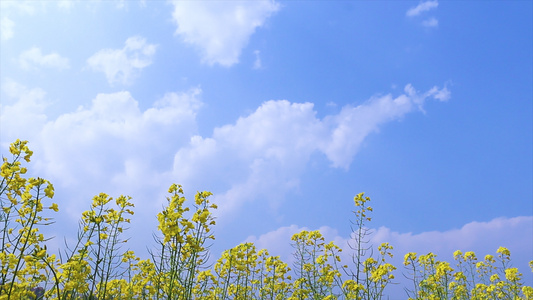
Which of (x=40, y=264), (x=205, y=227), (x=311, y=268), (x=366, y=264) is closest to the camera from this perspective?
(x=205, y=227)

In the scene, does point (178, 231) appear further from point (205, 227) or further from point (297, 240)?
point (297, 240)

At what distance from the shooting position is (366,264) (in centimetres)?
592

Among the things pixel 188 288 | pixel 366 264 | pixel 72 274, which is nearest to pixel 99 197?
pixel 72 274

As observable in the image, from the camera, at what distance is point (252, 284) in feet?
23.2

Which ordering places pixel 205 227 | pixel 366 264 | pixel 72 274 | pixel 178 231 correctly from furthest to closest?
pixel 366 264
pixel 205 227
pixel 72 274
pixel 178 231

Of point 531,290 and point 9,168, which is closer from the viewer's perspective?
point 9,168

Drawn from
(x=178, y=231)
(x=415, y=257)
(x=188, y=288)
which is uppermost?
(x=415, y=257)

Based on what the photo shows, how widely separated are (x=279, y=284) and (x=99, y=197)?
369 centimetres

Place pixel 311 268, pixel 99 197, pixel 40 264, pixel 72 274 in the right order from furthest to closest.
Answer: pixel 311 268
pixel 99 197
pixel 40 264
pixel 72 274

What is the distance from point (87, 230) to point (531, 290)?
7786 millimetres

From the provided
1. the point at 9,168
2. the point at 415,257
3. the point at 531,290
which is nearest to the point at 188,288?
the point at 9,168

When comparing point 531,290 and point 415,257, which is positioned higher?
point 415,257

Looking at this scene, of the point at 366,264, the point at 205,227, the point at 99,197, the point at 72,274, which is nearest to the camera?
the point at 72,274

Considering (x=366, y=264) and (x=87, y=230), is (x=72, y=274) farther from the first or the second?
(x=366, y=264)
